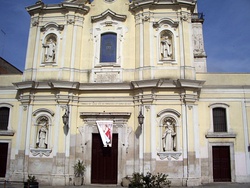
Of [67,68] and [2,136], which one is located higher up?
[67,68]

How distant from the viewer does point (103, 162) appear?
1780cm

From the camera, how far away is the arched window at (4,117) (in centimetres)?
1983

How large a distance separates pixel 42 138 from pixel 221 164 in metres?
11.7

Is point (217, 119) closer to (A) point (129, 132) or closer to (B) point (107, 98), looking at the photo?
(A) point (129, 132)

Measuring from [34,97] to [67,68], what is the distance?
9.83 feet

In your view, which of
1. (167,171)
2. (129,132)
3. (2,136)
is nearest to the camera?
(167,171)

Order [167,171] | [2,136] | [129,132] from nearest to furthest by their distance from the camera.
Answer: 1. [167,171]
2. [129,132]
3. [2,136]

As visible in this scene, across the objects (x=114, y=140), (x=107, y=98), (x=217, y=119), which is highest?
(x=107, y=98)

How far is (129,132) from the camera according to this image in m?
17.8

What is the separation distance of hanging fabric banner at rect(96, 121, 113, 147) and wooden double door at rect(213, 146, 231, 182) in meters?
6.80

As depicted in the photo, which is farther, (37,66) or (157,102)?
(37,66)

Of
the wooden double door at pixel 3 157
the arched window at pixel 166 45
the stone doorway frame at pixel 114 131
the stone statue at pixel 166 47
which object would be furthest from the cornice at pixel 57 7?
the wooden double door at pixel 3 157

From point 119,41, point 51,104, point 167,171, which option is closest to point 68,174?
point 51,104

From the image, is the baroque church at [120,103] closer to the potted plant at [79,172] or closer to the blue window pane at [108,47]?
the blue window pane at [108,47]
